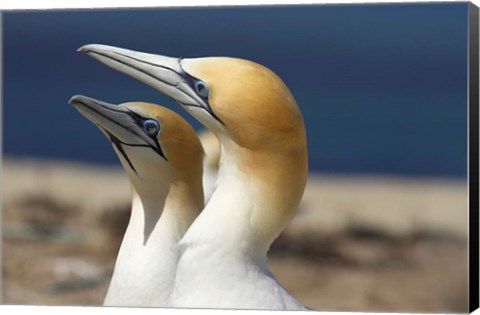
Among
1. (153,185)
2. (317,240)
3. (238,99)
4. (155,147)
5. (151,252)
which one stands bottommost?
(317,240)

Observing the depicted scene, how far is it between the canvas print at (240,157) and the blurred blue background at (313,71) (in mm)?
13

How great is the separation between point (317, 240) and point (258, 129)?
12.1 ft

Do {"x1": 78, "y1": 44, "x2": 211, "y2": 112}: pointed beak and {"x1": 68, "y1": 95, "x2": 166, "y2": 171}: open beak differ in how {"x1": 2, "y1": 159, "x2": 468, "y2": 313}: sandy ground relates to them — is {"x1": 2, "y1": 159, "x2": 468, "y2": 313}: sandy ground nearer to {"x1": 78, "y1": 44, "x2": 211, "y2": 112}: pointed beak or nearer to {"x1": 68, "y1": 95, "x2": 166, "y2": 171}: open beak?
{"x1": 68, "y1": 95, "x2": 166, "y2": 171}: open beak

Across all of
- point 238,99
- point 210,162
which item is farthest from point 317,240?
point 238,99

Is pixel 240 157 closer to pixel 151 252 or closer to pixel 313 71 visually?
pixel 151 252

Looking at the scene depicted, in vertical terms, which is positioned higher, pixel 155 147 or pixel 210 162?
pixel 155 147

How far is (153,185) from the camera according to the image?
288 inches

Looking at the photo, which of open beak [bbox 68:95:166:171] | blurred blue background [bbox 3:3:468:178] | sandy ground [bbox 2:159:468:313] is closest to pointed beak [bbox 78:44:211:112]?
open beak [bbox 68:95:166:171]

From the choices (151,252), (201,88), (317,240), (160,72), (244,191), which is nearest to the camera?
(244,191)

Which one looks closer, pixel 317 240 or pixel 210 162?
pixel 210 162

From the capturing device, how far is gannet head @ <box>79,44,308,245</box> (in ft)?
21.5

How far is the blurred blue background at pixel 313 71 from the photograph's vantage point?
28.0 ft

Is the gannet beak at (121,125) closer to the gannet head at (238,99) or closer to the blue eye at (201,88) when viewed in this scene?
the gannet head at (238,99)

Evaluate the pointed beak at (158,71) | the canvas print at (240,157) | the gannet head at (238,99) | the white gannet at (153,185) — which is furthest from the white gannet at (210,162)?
the gannet head at (238,99)
